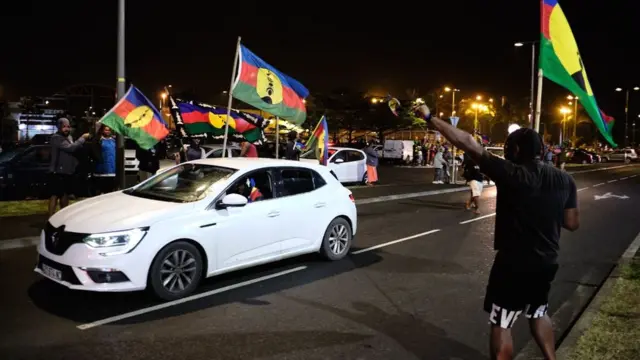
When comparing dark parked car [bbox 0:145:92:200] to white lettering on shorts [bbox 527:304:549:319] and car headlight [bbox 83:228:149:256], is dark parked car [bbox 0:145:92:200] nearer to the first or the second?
car headlight [bbox 83:228:149:256]

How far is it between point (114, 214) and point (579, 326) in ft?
15.6

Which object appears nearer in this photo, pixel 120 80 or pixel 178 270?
pixel 178 270

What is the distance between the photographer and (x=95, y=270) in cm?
537

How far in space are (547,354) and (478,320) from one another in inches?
72.7

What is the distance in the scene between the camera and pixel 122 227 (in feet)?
18.1

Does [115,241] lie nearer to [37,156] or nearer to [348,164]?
[37,156]

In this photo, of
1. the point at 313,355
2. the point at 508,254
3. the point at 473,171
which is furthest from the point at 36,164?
the point at 508,254

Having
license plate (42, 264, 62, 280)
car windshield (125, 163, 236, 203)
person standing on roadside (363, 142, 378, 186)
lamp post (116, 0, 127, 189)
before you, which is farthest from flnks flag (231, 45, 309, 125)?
person standing on roadside (363, 142, 378, 186)

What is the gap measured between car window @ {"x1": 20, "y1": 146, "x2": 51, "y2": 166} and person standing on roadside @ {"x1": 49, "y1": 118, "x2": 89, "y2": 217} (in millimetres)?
4785

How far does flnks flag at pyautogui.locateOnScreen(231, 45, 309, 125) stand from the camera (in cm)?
1041

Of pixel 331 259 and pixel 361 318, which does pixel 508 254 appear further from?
pixel 331 259

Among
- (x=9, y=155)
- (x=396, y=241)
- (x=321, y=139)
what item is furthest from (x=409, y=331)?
(x=9, y=155)

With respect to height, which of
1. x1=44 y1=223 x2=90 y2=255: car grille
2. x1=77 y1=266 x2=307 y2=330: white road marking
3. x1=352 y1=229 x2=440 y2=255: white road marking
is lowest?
x1=77 y1=266 x2=307 y2=330: white road marking

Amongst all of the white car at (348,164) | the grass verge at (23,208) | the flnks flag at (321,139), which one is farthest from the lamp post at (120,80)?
the white car at (348,164)
